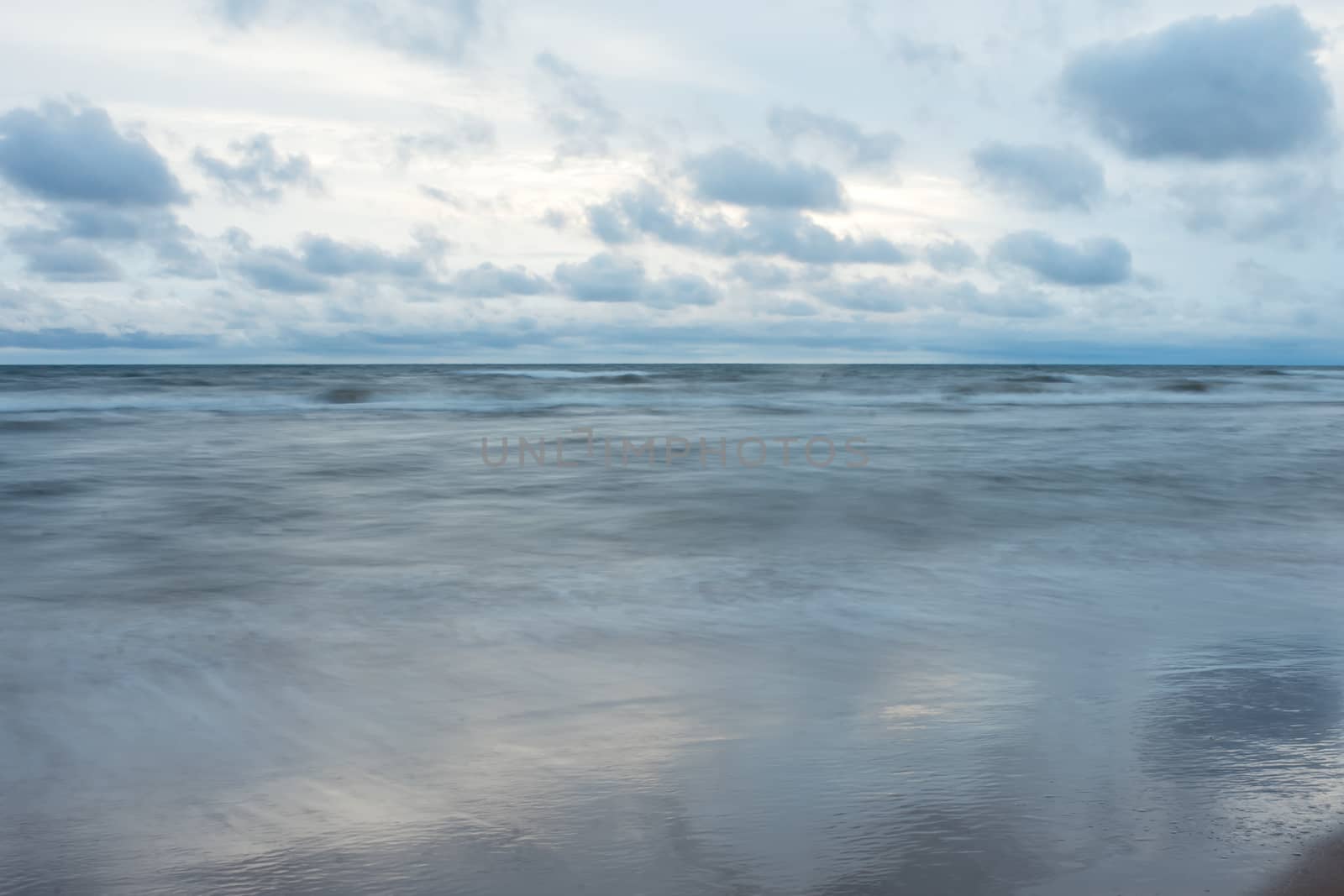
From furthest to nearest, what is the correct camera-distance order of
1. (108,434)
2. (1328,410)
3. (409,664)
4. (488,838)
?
(1328,410) < (108,434) < (409,664) < (488,838)

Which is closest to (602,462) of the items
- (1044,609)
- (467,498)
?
(467,498)

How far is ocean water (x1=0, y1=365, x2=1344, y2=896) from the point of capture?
2.50 metres

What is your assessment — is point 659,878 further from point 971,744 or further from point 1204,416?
point 1204,416

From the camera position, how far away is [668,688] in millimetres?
3803

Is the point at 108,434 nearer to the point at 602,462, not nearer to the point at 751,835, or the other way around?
the point at 602,462

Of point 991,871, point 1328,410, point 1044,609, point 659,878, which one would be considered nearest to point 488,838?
point 659,878

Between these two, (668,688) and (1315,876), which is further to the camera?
(668,688)

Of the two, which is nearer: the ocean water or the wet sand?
the wet sand

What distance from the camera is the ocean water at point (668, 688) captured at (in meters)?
2.50

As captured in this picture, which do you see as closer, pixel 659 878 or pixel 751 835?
pixel 659 878

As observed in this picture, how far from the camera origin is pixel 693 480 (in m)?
10.5

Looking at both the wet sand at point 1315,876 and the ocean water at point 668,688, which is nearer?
the wet sand at point 1315,876

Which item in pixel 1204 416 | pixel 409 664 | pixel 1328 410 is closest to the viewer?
pixel 409 664

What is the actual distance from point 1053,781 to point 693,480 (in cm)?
774
